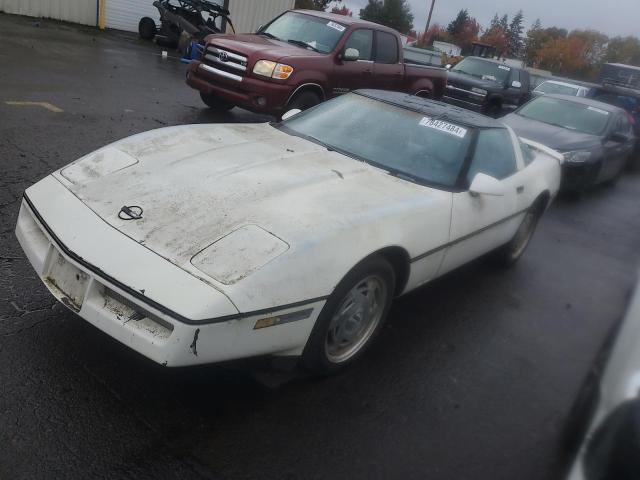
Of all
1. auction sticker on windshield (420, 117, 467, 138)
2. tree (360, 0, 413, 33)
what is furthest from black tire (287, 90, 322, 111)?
tree (360, 0, 413, 33)

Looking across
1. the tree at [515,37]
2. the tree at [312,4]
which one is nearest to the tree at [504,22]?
the tree at [515,37]

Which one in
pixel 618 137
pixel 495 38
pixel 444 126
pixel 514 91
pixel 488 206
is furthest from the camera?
pixel 495 38

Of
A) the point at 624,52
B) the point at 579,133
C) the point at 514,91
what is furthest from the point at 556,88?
the point at 624,52

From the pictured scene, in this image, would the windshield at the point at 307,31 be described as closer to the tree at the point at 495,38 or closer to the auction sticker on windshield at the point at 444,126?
the auction sticker on windshield at the point at 444,126

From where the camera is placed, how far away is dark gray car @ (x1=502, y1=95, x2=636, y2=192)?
300 inches

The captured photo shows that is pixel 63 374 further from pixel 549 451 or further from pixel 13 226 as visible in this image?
pixel 549 451

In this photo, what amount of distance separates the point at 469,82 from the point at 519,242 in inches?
341

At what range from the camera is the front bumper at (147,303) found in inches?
83.0

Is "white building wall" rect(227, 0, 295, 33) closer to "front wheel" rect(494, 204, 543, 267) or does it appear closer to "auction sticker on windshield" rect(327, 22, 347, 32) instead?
"auction sticker on windshield" rect(327, 22, 347, 32)

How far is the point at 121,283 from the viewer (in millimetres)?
2209

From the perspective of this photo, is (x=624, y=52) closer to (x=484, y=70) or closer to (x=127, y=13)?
(x=484, y=70)

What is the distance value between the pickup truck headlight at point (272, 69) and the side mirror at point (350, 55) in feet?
3.99

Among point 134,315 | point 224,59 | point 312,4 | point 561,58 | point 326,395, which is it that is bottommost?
point 326,395

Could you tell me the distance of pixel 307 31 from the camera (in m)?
8.45
